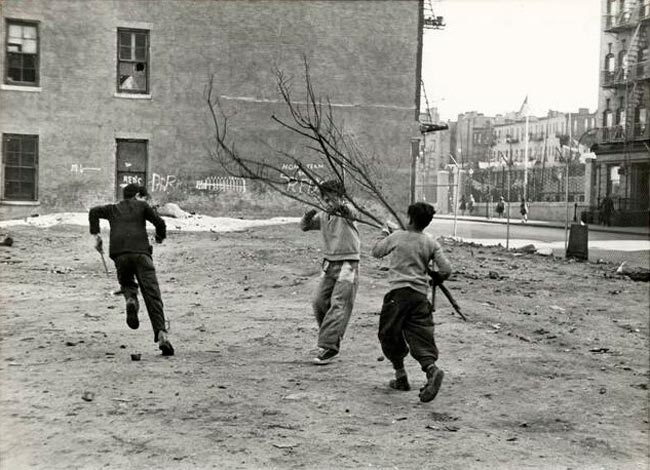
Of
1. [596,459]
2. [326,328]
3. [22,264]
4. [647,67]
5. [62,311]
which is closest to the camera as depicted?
[596,459]

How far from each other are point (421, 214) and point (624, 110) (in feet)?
138

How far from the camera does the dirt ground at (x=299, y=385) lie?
4984 mm

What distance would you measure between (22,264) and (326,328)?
9.62 m

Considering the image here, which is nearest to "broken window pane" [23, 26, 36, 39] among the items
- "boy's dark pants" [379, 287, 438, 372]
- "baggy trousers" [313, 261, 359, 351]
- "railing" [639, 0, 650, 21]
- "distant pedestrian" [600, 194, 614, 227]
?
"baggy trousers" [313, 261, 359, 351]

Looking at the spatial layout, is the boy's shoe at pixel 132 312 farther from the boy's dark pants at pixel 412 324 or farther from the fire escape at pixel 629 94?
the fire escape at pixel 629 94

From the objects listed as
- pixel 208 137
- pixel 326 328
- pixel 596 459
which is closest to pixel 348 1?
pixel 208 137

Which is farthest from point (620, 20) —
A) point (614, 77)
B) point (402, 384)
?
point (402, 384)

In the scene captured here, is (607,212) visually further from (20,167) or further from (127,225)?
(127,225)

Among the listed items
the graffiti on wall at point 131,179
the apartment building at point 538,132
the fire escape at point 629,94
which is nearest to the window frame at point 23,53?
the graffiti on wall at point 131,179

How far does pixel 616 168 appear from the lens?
145 feet

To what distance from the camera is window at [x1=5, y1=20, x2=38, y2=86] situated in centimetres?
2267

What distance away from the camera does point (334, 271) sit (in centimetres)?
759

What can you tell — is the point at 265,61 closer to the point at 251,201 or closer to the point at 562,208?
the point at 251,201

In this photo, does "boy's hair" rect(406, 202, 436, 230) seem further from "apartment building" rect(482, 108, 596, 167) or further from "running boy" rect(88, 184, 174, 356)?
"apartment building" rect(482, 108, 596, 167)
